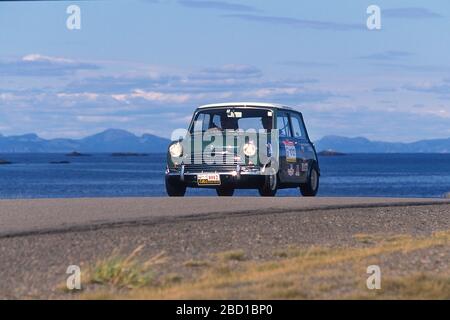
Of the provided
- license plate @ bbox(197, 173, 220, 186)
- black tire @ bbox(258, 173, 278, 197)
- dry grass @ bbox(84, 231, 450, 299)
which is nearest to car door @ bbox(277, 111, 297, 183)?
black tire @ bbox(258, 173, 278, 197)

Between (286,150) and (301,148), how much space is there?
110cm

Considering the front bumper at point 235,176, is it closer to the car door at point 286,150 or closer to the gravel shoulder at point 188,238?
the car door at point 286,150

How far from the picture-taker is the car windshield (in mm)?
24672

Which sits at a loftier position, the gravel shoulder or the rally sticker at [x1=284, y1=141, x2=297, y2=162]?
the rally sticker at [x1=284, y1=141, x2=297, y2=162]

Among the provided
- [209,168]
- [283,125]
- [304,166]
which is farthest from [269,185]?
[304,166]

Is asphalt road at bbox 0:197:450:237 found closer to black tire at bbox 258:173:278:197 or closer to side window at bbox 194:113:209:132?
black tire at bbox 258:173:278:197

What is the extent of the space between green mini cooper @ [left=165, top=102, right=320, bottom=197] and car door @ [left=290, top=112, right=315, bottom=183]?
0.11 m

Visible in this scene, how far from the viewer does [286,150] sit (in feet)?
81.2

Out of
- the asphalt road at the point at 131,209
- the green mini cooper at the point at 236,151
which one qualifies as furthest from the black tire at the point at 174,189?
the asphalt road at the point at 131,209

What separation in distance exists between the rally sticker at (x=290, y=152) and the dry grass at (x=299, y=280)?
870cm

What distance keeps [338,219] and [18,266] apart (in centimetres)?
764

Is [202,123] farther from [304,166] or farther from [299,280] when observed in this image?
[299,280]
